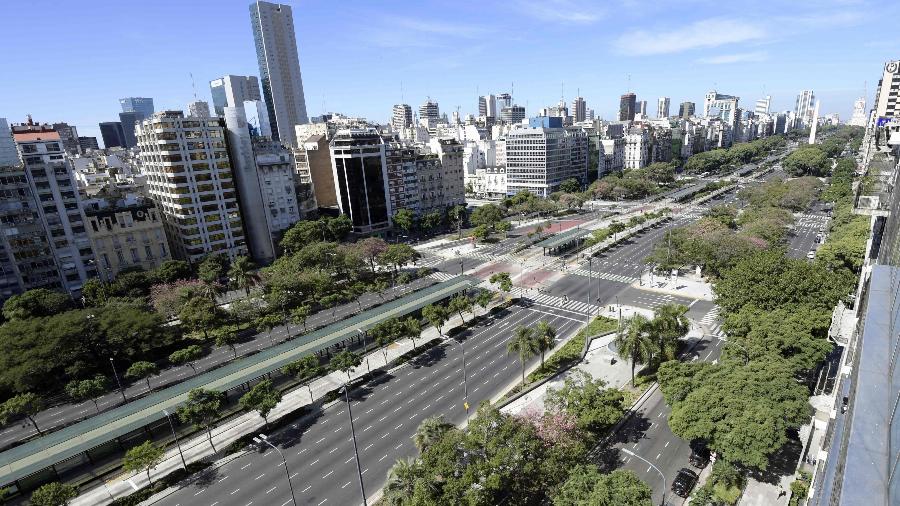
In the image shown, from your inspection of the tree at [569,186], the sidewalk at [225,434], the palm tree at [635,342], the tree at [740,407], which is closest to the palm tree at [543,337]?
the palm tree at [635,342]

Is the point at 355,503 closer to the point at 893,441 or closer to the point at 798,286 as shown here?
the point at 893,441

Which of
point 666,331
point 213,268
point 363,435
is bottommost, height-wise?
point 363,435

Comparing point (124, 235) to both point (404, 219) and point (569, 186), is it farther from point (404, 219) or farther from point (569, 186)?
point (569, 186)

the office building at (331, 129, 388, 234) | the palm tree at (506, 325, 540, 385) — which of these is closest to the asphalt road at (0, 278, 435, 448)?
the palm tree at (506, 325, 540, 385)

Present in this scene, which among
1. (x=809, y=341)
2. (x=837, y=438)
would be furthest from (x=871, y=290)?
(x=809, y=341)

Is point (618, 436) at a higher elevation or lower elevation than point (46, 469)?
lower

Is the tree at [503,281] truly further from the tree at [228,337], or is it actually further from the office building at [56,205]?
the office building at [56,205]

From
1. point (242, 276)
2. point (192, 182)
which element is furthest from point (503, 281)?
point (192, 182)
